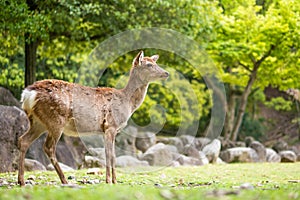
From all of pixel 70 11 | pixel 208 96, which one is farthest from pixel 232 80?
pixel 70 11

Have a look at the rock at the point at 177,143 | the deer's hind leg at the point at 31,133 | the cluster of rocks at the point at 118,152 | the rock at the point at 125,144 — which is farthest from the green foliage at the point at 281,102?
the deer's hind leg at the point at 31,133

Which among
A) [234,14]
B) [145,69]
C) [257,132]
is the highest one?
[234,14]

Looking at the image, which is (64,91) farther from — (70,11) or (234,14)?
(234,14)

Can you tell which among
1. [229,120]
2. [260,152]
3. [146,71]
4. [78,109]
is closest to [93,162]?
[146,71]

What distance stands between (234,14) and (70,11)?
8955 millimetres

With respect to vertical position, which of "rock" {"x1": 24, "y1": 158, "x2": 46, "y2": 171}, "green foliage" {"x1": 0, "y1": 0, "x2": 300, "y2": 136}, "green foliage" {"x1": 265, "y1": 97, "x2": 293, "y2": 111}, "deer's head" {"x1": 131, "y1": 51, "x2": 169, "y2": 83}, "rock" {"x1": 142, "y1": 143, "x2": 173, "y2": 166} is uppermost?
"green foliage" {"x1": 0, "y1": 0, "x2": 300, "y2": 136}

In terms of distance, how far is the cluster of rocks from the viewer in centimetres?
1034

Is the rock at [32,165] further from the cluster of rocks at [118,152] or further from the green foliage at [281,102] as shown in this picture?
the green foliage at [281,102]

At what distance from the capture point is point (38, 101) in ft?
23.5

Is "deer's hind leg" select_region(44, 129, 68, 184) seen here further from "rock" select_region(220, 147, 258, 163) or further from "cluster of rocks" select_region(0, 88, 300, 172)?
"rock" select_region(220, 147, 258, 163)

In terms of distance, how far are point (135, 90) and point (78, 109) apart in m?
1.20

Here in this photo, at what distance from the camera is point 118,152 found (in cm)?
1862

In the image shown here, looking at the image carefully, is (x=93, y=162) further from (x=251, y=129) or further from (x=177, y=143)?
(x=251, y=129)

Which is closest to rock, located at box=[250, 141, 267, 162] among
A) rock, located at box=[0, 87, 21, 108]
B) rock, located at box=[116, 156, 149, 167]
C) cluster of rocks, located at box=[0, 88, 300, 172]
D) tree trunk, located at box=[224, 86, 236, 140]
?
cluster of rocks, located at box=[0, 88, 300, 172]
